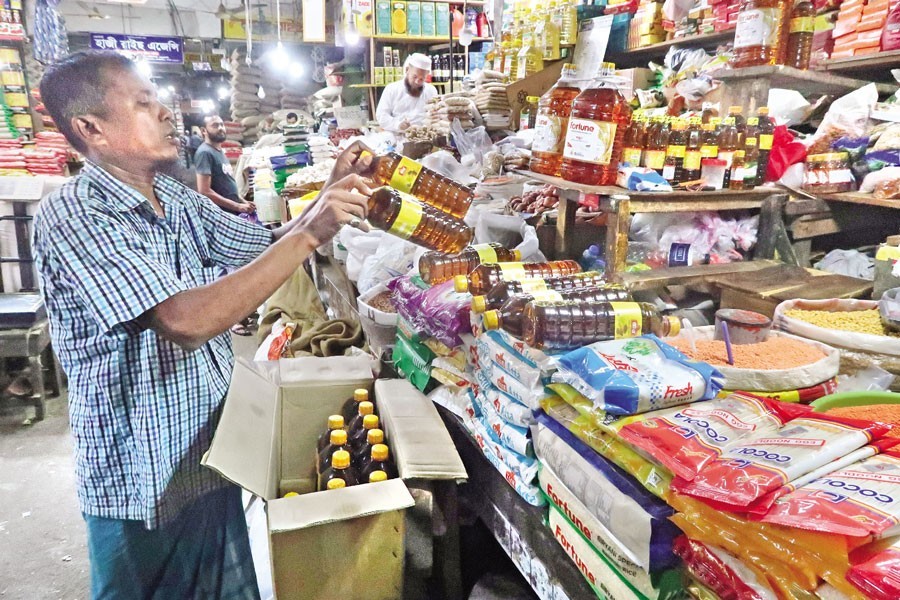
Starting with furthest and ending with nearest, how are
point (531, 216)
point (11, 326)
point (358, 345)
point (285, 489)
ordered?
point (11, 326) → point (358, 345) → point (531, 216) → point (285, 489)

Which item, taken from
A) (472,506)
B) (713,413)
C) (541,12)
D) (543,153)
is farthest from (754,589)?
(541,12)

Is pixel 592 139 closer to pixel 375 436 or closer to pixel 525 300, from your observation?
pixel 525 300

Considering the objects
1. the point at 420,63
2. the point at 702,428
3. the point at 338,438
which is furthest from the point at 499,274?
the point at 420,63

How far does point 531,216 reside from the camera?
236 cm

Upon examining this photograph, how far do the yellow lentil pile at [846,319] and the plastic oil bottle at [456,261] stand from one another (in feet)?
2.81

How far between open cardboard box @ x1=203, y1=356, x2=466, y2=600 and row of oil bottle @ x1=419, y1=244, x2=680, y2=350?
33 cm

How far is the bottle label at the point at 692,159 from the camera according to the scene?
196 cm

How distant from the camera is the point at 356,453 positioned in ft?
5.17

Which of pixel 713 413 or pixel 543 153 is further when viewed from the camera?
pixel 543 153

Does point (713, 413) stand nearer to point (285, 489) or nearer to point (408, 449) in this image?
point (408, 449)

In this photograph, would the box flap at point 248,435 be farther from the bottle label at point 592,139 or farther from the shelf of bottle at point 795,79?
the shelf of bottle at point 795,79

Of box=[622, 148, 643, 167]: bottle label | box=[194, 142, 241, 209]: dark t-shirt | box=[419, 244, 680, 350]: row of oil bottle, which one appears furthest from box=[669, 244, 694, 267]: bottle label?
box=[194, 142, 241, 209]: dark t-shirt

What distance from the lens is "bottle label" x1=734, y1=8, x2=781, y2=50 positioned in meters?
2.12

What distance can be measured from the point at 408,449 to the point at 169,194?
0.85 metres
